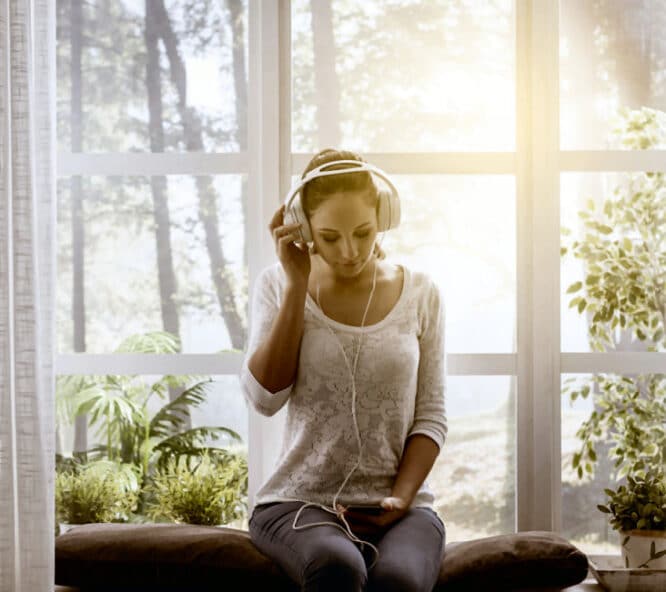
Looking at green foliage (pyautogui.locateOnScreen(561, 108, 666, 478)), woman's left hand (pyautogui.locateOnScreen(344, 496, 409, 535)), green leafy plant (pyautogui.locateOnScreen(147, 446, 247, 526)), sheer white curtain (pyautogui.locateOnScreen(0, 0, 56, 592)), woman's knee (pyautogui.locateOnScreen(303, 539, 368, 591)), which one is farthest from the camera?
green foliage (pyautogui.locateOnScreen(561, 108, 666, 478))

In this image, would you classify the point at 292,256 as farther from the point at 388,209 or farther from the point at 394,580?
the point at 394,580

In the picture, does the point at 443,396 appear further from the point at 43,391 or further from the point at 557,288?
the point at 43,391

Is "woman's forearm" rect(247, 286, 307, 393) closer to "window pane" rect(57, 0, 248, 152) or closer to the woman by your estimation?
the woman

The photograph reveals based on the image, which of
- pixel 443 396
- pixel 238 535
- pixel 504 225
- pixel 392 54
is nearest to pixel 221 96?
pixel 392 54

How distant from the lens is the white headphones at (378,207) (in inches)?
78.4

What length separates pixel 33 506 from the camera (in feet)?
6.70

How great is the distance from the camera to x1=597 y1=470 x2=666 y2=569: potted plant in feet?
7.23

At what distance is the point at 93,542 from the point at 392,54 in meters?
1.49

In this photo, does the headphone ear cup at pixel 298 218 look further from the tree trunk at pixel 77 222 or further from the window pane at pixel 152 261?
the tree trunk at pixel 77 222

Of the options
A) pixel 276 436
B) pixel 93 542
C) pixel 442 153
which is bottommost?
pixel 93 542

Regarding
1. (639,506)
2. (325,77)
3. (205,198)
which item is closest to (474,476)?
(639,506)

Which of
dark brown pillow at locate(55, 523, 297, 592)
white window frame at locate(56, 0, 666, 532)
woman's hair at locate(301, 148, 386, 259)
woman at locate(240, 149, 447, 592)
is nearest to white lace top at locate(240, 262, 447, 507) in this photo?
woman at locate(240, 149, 447, 592)

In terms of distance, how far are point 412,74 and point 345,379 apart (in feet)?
3.05

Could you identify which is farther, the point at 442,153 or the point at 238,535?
the point at 442,153
